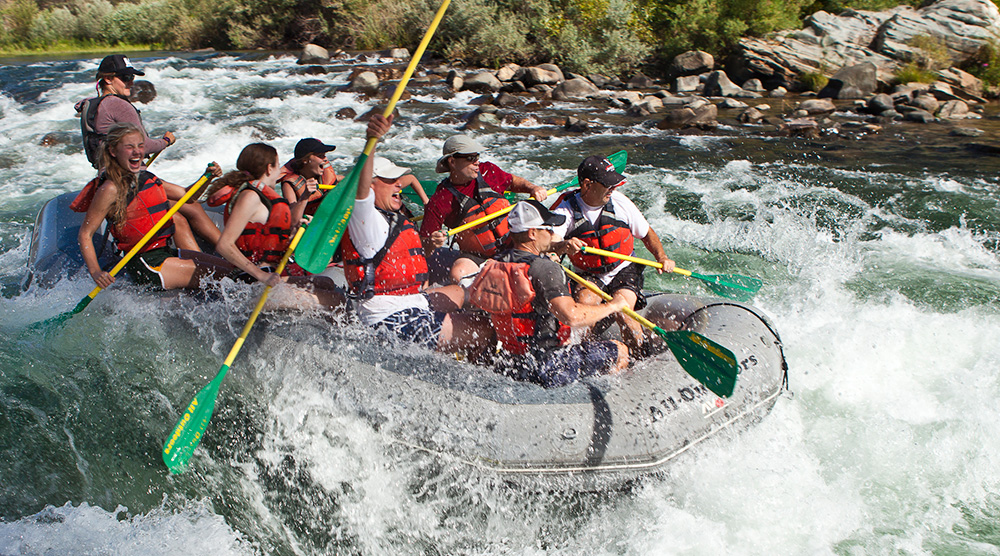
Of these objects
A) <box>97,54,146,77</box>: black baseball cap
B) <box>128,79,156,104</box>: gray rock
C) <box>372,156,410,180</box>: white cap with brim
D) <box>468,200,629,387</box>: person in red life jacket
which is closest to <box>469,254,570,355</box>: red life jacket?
<box>468,200,629,387</box>: person in red life jacket

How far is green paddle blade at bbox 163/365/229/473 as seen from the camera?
297cm

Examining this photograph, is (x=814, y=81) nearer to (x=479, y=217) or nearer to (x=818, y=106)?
(x=818, y=106)

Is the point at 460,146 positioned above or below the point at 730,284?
above

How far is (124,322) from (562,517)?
8.08ft

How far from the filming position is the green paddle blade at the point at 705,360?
9.97ft

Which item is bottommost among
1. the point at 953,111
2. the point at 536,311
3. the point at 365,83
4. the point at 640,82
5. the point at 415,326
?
the point at 640,82

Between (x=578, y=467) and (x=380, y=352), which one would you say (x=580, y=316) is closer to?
(x=578, y=467)

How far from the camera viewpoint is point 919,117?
11109 millimetres

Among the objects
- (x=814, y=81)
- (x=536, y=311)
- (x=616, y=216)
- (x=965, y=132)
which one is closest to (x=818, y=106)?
(x=814, y=81)

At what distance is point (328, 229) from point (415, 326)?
2.09 feet

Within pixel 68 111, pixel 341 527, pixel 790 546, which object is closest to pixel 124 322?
pixel 341 527

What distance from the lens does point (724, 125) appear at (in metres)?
11.2

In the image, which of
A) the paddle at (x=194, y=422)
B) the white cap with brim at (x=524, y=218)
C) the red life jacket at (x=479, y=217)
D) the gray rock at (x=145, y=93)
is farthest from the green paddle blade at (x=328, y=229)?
the gray rock at (x=145, y=93)

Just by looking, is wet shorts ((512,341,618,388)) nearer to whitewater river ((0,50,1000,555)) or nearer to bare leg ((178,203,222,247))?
whitewater river ((0,50,1000,555))
